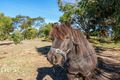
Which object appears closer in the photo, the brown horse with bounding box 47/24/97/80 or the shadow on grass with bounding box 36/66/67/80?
the brown horse with bounding box 47/24/97/80

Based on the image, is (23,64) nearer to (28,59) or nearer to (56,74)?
(28,59)

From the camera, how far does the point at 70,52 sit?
20.1 ft

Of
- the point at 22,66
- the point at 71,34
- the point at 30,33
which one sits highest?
the point at 71,34

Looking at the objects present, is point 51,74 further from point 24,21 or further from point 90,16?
point 24,21

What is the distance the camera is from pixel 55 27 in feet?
21.2

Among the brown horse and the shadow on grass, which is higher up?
the brown horse

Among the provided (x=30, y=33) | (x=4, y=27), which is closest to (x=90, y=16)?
(x=4, y=27)

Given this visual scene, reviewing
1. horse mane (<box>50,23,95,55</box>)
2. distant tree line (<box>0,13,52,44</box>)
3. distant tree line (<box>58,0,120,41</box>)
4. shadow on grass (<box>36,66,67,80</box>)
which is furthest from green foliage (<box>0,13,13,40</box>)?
horse mane (<box>50,23,95,55</box>)

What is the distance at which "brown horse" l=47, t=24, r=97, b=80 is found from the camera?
6090 mm

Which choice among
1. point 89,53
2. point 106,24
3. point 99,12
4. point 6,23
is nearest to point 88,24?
point 106,24

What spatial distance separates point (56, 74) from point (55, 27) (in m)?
5.68

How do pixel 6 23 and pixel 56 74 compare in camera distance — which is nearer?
pixel 56 74

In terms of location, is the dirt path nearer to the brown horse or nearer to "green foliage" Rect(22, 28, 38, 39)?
the brown horse

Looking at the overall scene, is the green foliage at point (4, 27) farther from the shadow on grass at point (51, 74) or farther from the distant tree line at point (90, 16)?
the shadow on grass at point (51, 74)
